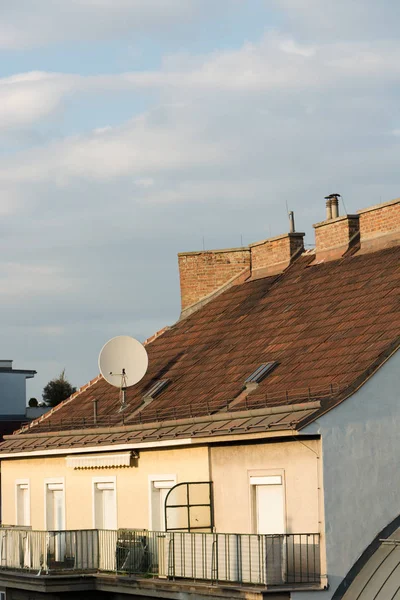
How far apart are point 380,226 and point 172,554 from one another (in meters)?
10.2

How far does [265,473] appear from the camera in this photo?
82.7ft

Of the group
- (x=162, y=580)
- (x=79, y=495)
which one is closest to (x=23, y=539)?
(x=79, y=495)

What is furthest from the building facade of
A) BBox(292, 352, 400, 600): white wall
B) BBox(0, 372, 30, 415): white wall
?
BBox(0, 372, 30, 415): white wall

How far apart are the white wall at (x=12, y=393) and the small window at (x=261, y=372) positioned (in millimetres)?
35111

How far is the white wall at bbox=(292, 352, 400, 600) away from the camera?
933 inches

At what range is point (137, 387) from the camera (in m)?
33.2

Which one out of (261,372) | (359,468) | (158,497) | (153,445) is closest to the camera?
(359,468)

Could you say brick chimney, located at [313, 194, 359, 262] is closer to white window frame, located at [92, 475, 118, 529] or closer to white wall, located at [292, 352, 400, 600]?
white window frame, located at [92, 475, 118, 529]

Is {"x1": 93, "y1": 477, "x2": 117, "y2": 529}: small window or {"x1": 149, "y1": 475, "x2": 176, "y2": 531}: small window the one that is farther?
{"x1": 93, "y1": 477, "x2": 117, "y2": 529}: small window

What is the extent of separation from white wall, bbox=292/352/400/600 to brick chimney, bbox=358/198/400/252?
684 centimetres

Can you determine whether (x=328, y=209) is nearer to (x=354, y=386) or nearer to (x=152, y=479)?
(x=152, y=479)

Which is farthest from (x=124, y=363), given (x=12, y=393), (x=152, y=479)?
(x=12, y=393)

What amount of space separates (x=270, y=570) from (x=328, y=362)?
188 inches

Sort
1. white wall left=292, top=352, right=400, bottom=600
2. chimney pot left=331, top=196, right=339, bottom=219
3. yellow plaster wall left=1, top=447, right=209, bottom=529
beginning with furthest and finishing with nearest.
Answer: chimney pot left=331, top=196, right=339, bottom=219 → yellow plaster wall left=1, top=447, right=209, bottom=529 → white wall left=292, top=352, right=400, bottom=600
